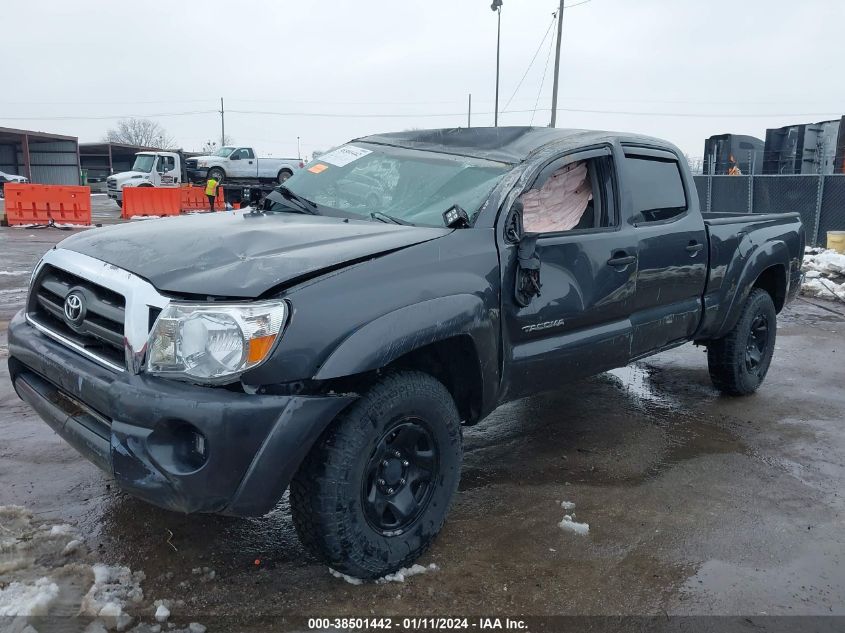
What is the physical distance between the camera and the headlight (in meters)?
2.30

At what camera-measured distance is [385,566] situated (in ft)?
8.77

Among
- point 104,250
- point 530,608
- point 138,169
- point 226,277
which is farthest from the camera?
point 138,169

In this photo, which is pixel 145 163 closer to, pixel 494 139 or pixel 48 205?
pixel 48 205

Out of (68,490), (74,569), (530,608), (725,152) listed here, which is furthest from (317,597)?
(725,152)

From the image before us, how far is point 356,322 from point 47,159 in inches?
2193

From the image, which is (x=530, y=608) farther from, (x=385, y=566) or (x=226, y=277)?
(x=226, y=277)

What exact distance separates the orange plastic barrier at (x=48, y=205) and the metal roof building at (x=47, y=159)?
34754mm

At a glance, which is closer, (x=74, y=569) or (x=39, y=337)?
(x=74, y=569)

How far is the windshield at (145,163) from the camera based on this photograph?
1206 inches

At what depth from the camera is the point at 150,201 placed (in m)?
22.3

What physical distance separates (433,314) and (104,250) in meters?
1.35

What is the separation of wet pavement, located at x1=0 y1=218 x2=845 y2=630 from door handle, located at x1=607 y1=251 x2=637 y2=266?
117 cm

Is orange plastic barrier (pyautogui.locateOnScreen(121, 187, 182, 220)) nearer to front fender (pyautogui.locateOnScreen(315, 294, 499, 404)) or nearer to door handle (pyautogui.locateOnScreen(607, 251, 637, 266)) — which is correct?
door handle (pyautogui.locateOnScreen(607, 251, 637, 266))

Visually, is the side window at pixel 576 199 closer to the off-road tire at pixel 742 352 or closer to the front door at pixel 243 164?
the off-road tire at pixel 742 352
